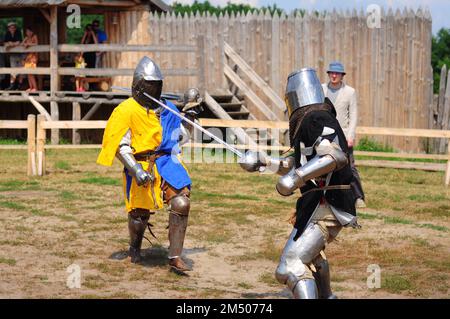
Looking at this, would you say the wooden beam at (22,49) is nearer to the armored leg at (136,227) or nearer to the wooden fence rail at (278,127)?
the wooden fence rail at (278,127)

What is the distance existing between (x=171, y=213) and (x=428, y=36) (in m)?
11.0

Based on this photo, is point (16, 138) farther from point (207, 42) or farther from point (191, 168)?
point (191, 168)

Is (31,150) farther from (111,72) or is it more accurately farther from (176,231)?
(176,231)

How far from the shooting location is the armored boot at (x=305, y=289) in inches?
236

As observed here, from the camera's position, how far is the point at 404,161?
1530 cm

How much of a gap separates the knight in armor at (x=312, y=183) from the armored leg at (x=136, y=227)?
2.15m

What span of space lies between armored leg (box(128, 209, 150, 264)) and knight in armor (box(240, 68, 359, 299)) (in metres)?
2.15

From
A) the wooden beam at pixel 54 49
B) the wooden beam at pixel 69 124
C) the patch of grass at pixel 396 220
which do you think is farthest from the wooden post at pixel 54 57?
the patch of grass at pixel 396 220

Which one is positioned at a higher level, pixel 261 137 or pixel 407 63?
pixel 407 63

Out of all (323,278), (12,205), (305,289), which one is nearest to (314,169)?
(305,289)

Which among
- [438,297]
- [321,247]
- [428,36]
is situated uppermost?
[428,36]

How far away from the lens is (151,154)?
Answer: 27.1 feet

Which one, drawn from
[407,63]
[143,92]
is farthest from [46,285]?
[407,63]

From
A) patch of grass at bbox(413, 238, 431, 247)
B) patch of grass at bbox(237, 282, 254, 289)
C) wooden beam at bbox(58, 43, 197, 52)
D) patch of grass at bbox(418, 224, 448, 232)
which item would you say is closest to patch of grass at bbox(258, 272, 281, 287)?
patch of grass at bbox(237, 282, 254, 289)
